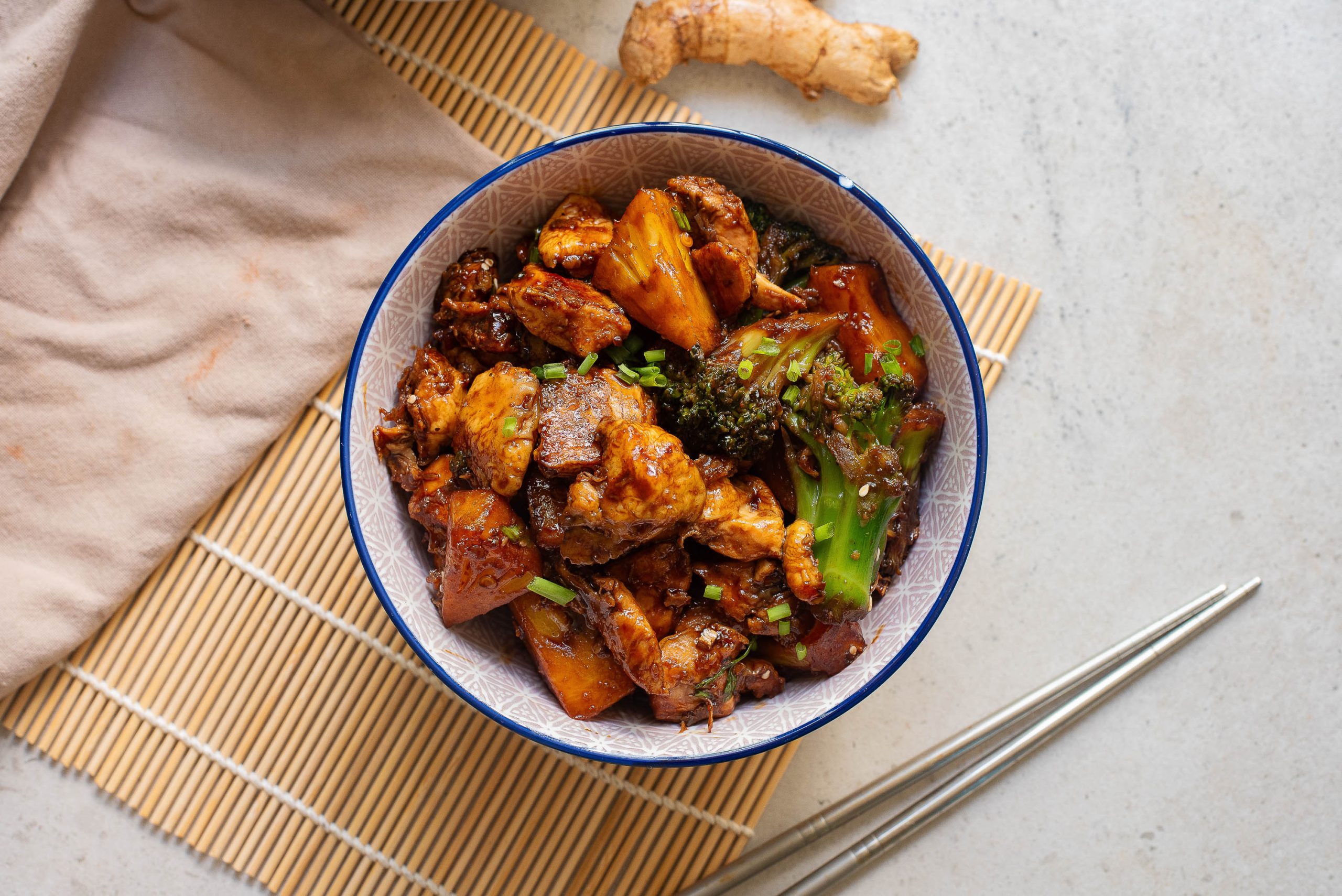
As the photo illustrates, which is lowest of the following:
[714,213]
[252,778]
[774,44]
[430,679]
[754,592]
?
[252,778]

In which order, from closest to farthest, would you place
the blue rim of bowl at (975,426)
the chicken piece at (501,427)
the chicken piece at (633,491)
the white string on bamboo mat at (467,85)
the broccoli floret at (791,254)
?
the chicken piece at (633,491)
the chicken piece at (501,427)
the blue rim of bowl at (975,426)
the broccoli floret at (791,254)
the white string on bamboo mat at (467,85)

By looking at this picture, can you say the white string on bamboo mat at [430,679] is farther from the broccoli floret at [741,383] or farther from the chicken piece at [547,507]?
the broccoli floret at [741,383]

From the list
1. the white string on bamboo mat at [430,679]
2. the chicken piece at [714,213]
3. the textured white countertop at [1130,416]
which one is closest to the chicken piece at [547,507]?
the chicken piece at [714,213]

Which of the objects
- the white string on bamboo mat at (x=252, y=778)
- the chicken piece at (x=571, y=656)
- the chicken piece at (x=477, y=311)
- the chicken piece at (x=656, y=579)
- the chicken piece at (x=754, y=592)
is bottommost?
the white string on bamboo mat at (x=252, y=778)

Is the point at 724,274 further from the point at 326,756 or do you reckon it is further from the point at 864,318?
the point at 326,756

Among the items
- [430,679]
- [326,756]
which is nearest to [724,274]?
[430,679]

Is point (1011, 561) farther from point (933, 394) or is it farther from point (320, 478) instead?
point (320, 478)
